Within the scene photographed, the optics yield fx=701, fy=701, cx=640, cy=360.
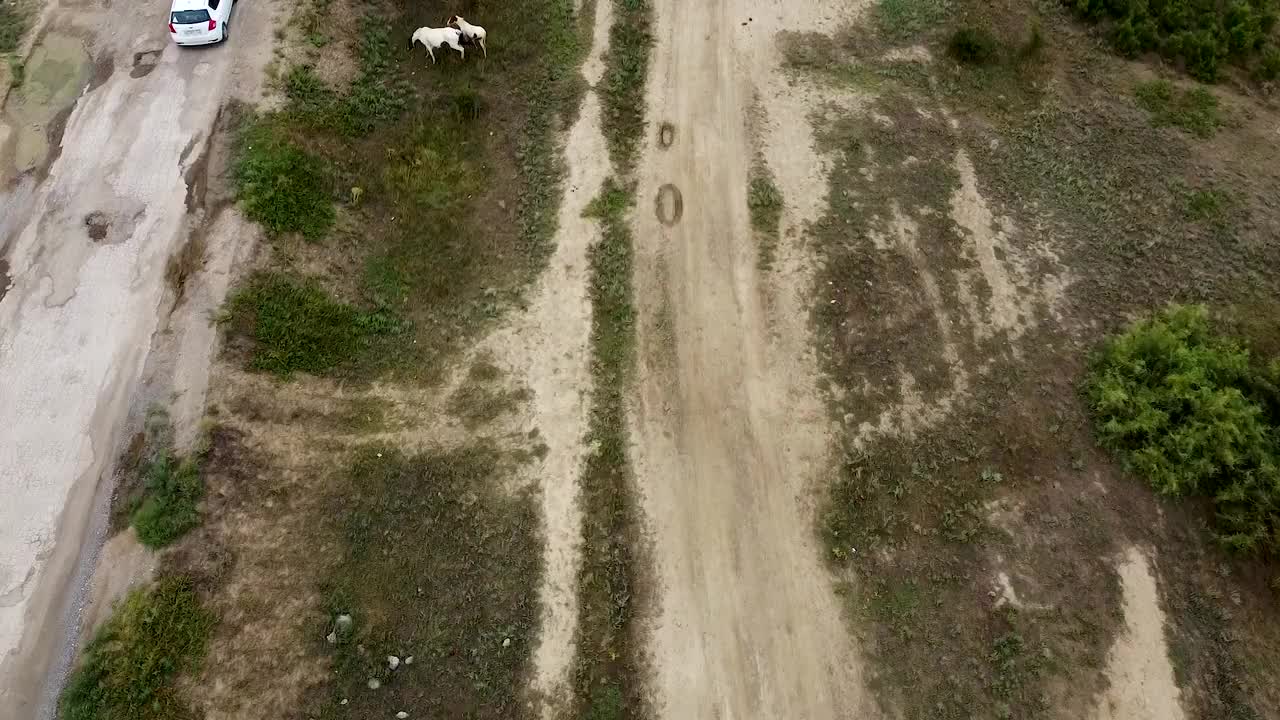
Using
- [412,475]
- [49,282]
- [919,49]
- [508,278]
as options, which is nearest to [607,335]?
[508,278]

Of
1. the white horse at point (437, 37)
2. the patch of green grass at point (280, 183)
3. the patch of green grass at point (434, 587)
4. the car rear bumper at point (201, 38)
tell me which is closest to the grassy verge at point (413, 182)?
the patch of green grass at point (280, 183)

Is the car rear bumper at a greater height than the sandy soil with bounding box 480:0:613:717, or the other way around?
the car rear bumper

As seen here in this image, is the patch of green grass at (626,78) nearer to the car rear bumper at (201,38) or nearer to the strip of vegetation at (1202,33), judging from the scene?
the car rear bumper at (201,38)

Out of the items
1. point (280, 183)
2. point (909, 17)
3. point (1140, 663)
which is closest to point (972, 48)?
point (909, 17)

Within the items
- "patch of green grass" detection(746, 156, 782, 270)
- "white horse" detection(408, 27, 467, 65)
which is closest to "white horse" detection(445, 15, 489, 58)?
"white horse" detection(408, 27, 467, 65)

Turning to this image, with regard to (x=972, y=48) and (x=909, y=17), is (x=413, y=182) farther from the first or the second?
(x=972, y=48)

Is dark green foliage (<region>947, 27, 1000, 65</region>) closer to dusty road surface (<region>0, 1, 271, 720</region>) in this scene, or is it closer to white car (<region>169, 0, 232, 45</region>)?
dusty road surface (<region>0, 1, 271, 720</region>)
